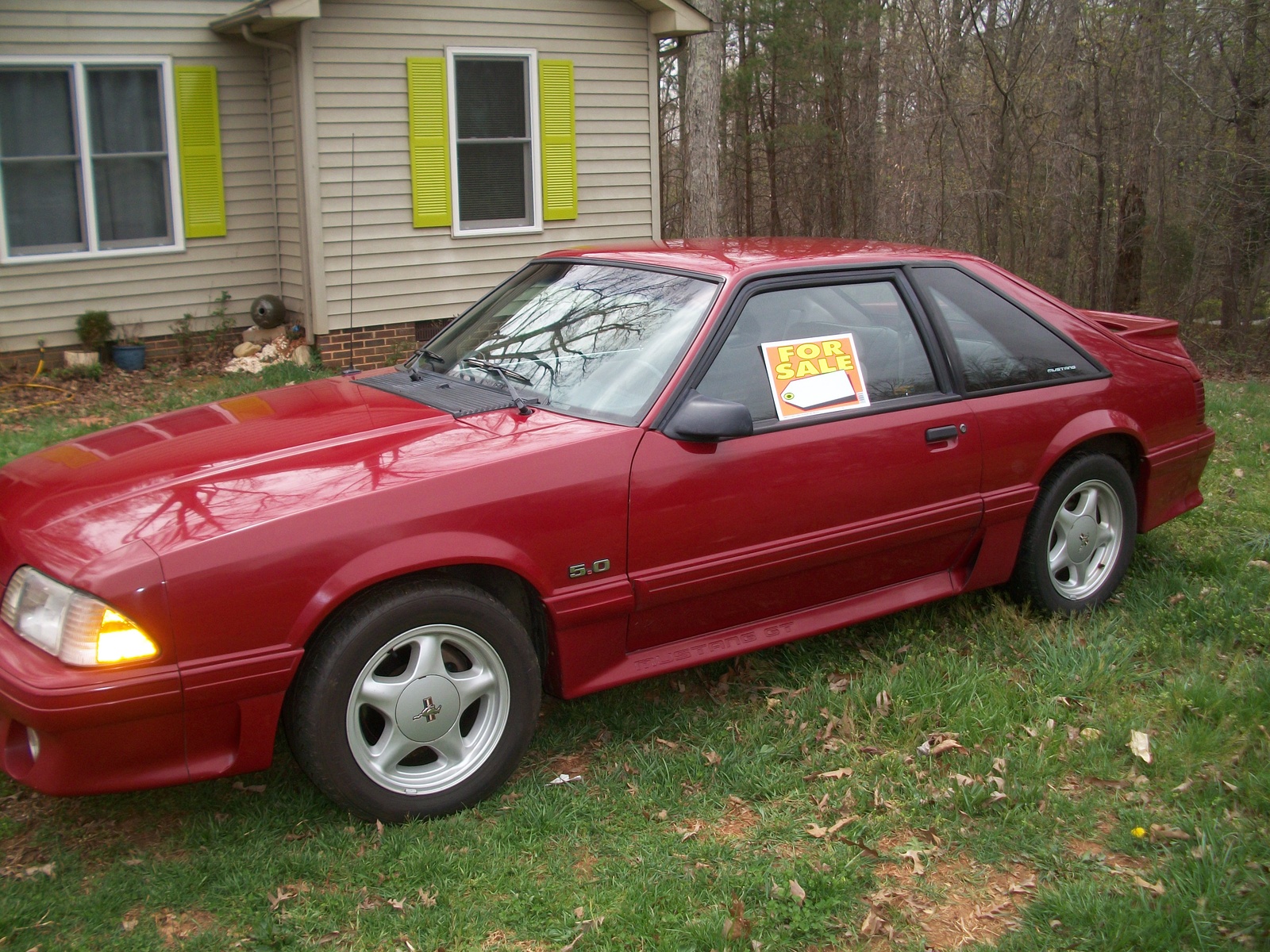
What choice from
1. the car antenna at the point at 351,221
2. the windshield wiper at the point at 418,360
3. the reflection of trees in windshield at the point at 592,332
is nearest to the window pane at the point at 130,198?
the car antenna at the point at 351,221

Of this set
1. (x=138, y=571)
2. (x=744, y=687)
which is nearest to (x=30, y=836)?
(x=138, y=571)

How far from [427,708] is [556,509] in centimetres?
68

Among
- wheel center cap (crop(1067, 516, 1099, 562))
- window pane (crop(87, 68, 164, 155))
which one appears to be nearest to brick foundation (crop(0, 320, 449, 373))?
window pane (crop(87, 68, 164, 155))

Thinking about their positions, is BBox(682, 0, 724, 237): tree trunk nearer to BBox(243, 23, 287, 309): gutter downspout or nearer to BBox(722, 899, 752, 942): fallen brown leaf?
BBox(243, 23, 287, 309): gutter downspout

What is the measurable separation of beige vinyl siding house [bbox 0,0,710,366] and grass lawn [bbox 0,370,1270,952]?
7.29 metres

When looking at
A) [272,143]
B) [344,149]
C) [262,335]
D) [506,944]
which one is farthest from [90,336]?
[506,944]

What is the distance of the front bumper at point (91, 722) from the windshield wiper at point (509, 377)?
4.52 feet

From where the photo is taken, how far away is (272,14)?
9305 millimetres

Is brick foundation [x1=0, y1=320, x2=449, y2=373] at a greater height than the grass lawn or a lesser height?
greater

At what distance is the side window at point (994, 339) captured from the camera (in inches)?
172

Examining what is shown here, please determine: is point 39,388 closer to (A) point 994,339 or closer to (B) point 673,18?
(B) point 673,18

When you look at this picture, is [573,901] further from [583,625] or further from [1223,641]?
[1223,641]

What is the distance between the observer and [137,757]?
2.88m

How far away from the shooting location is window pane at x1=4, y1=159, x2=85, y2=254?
9633 millimetres
